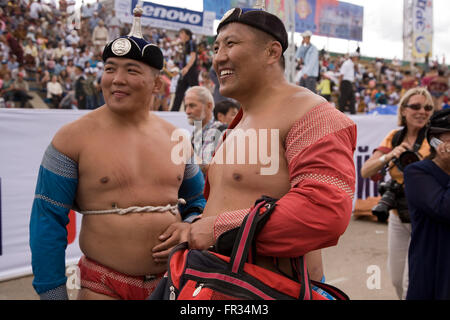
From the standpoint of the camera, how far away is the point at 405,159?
11.2 ft

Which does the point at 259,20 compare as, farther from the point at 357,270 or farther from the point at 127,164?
the point at 357,270

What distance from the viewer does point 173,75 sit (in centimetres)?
1135

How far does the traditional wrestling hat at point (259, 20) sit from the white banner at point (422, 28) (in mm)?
24220

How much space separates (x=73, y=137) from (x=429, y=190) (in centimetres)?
203

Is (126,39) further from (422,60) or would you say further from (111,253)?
(422,60)

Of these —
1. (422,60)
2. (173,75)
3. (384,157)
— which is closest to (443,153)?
(384,157)

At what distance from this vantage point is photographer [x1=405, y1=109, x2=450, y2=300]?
8.11 feet

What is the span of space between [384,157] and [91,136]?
8.27ft

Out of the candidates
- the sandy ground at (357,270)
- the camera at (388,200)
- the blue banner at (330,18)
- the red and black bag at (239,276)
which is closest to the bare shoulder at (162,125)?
the red and black bag at (239,276)

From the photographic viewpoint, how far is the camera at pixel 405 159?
3391 millimetres

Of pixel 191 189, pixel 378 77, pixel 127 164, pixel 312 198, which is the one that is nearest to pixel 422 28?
pixel 378 77

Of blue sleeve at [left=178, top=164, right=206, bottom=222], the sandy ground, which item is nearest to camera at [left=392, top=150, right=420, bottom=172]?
the sandy ground

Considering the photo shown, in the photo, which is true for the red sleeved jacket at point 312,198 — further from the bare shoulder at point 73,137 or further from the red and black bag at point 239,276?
the bare shoulder at point 73,137

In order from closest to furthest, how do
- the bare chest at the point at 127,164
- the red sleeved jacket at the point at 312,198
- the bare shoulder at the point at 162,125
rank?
the red sleeved jacket at the point at 312,198
the bare chest at the point at 127,164
the bare shoulder at the point at 162,125
